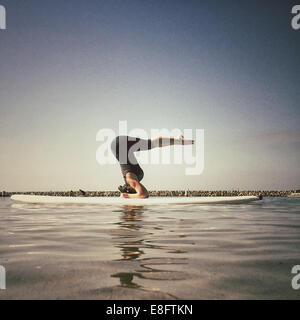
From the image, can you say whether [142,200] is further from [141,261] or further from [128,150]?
[141,261]

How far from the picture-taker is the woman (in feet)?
63.3

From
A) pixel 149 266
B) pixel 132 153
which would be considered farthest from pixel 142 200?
pixel 149 266

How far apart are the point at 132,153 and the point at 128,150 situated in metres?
0.33

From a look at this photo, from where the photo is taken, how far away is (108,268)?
4.20 meters

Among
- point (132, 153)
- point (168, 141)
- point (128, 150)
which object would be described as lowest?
point (132, 153)

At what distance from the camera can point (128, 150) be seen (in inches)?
766

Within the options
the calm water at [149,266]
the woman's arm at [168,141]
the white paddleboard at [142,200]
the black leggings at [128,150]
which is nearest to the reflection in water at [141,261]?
the calm water at [149,266]

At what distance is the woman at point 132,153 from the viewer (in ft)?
63.3

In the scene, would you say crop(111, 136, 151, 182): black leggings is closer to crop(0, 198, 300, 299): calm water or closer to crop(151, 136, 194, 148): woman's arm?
crop(151, 136, 194, 148): woman's arm

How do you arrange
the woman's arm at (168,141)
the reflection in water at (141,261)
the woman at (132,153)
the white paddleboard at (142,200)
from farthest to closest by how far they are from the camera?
1. the woman at (132,153)
2. the woman's arm at (168,141)
3. the white paddleboard at (142,200)
4. the reflection in water at (141,261)

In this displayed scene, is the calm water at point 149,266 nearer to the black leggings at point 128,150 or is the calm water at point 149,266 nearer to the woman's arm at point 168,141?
the woman's arm at point 168,141
